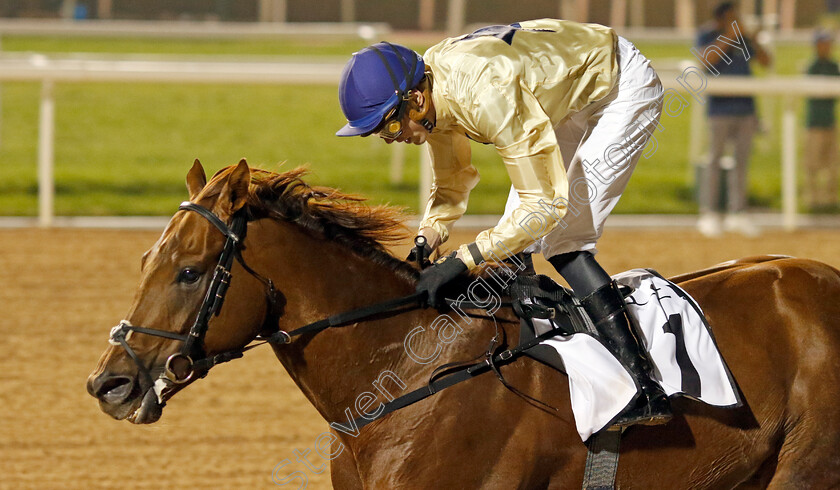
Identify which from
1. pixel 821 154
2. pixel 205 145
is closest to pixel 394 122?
pixel 821 154

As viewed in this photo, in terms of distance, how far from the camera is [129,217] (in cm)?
891

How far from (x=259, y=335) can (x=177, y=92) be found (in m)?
15.5

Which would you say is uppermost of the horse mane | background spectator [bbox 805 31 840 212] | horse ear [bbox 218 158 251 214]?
horse ear [bbox 218 158 251 214]

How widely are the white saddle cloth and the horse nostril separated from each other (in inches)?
40.5

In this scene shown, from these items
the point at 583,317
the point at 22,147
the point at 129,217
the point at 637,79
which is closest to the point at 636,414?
the point at 583,317

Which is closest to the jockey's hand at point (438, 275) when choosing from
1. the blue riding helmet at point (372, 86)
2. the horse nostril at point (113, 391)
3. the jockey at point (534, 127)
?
the jockey at point (534, 127)

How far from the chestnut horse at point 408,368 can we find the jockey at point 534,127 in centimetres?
15

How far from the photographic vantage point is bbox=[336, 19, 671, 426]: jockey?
239 cm

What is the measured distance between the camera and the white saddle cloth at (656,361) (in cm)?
246

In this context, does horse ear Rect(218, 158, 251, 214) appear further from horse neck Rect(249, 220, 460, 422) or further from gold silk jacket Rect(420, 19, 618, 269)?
gold silk jacket Rect(420, 19, 618, 269)

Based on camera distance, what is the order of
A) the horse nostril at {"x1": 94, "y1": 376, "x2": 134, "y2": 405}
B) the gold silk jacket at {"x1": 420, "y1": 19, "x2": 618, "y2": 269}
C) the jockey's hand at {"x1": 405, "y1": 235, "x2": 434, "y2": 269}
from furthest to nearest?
the jockey's hand at {"x1": 405, "y1": 235, "x2": 434, "y2": 269}, the gold silk jacket at {"x1": 420, "y1": 19, "x2": 618, "y2": 269}, the horse nostril at {"x1": 94, "y1": 376, "x2": 134, "y2": 405}

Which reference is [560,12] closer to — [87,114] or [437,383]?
[87,114]

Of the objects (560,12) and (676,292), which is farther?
(560,12)

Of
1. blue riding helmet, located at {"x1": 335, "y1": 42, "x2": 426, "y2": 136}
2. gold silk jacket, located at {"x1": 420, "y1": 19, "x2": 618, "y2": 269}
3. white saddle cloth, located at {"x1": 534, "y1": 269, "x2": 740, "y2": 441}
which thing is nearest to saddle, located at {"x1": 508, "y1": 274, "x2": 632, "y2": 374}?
white saddle cloth, located at {"x1": 534, "y1": 269, "x2": 740, "y2": 441}
